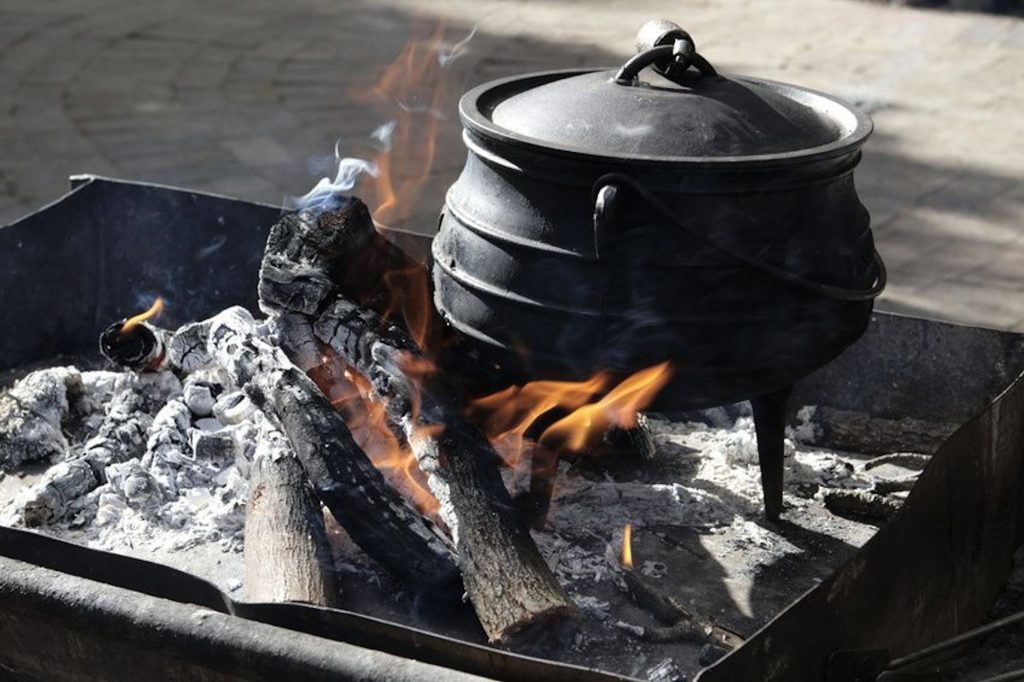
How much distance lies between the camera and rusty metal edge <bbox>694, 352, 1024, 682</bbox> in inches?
76.8

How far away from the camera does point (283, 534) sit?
2.51 meters

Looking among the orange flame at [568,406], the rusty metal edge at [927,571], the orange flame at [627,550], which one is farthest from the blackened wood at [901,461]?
the orange flame at [627,550]

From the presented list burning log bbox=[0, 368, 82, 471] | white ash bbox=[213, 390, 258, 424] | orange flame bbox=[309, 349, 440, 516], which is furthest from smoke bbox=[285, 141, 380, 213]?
burning log bbox=[0, 368, 82, 471]

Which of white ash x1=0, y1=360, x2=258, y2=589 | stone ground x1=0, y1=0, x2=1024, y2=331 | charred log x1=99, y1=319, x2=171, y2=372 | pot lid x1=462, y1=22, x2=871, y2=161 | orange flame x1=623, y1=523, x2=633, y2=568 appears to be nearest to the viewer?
pot lid x1=462, y1=22, x2=871, y2=161

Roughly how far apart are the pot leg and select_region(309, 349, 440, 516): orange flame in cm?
69

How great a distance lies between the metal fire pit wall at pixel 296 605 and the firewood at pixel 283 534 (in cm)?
29

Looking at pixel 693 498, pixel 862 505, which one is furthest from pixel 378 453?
pixel 862 505

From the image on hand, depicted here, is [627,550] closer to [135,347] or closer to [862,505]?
[862,505]

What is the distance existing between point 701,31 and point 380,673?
596cm

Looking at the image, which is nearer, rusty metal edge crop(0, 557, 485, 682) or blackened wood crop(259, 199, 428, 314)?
rusty metal edge crop(0, 557, 485, 682)

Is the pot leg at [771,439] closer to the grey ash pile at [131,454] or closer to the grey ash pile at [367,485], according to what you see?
the grey ash pile at [367,485]

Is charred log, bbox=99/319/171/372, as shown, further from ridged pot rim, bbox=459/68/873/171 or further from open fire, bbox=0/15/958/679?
ridged pot rim, bbox=459/68/873/171

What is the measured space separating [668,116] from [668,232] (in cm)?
22

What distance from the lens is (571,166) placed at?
92.1 inches
